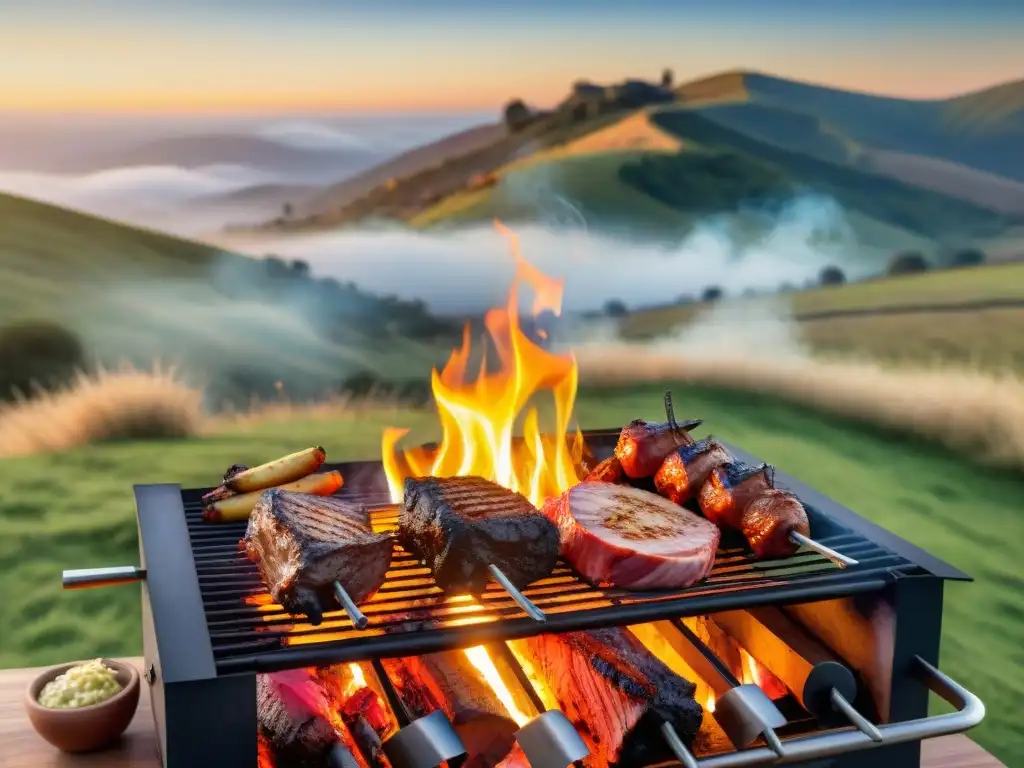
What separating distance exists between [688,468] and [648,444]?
18cm

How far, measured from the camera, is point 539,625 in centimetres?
220

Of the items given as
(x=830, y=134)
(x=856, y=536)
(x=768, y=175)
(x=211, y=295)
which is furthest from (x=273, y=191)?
(x=856, y=536)

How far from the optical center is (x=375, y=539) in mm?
2383

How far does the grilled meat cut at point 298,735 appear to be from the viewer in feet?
7.81

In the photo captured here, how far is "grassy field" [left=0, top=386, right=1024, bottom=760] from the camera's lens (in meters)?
4.61

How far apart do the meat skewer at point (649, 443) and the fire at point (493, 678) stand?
2.51 ft

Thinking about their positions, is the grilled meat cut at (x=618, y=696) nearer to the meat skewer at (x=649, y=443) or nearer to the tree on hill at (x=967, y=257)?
the meat skewer at (x=649, y=443)

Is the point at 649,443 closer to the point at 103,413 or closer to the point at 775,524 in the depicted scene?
the point at 775,524

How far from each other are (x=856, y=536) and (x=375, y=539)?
54.7 inches

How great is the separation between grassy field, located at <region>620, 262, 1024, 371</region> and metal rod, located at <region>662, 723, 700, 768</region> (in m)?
4.36

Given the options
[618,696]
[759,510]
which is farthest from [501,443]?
[618,696]

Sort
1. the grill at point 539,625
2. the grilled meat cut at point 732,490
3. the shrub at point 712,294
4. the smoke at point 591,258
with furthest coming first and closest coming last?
the shrub at point 712,294
the smoke at point 591,258
the grilled meat cut at point 732,490
the grill at point 539,625

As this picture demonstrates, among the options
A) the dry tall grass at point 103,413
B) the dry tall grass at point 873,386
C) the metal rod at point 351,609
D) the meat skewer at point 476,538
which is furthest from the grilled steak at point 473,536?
the dry tall grass at point 873,386

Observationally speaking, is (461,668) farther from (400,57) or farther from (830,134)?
(830,134)
